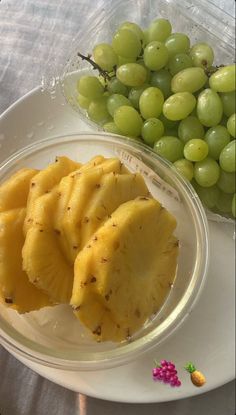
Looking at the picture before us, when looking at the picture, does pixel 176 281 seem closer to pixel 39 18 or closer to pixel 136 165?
pixel 136 165

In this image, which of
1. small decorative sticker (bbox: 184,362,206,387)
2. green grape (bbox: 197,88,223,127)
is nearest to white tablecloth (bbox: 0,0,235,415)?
small decorative sticker (bbox: 184,362,206,387)

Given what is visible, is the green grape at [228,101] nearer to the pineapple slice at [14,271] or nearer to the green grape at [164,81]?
the green grape at [164,81]

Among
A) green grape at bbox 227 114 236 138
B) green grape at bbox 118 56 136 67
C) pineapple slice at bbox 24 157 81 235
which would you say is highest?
green grape at bbox 227 114 236 138

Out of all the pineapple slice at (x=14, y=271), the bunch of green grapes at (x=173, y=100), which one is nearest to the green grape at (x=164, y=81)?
the bunch of green grapes at (x=173, y=100)

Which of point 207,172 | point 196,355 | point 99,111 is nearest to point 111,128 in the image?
point 99,111

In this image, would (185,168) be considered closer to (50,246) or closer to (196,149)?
(196,149)

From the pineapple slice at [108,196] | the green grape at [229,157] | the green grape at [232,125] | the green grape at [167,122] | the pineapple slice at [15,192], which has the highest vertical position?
the green grape at [232,125]

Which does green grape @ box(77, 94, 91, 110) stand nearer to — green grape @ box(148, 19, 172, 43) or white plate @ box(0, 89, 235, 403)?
green grape @ box(148, 19, 172, 43)
